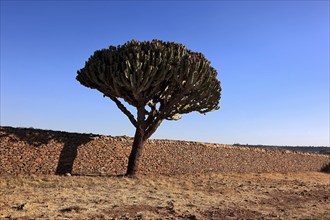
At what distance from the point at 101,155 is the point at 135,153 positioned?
63.4 inches

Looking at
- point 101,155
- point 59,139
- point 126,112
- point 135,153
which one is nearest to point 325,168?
point 135,153

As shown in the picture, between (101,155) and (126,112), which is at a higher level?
(126,112)

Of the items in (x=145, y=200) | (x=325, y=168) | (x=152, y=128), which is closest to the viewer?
(x=145, y=200)

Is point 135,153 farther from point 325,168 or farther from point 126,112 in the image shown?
point 325,168

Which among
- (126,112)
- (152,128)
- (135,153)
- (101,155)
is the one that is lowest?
(101,155)

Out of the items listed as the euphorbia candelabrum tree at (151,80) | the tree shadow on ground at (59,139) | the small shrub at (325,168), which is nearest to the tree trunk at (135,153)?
the euphorbia candelabrum tree at (151,80)

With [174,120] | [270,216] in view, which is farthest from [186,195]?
[174,120]

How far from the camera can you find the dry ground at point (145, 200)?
33.0ft

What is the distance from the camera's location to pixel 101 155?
1827 cm

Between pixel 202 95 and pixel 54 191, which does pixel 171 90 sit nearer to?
pixel 202 95

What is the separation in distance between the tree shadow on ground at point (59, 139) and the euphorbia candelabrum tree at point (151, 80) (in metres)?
2.54

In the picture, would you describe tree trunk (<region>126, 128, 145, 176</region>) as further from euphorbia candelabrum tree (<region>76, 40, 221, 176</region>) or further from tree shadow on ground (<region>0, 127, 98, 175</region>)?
tree shadow on ground (<region>0, 127, 98, 175</region>)

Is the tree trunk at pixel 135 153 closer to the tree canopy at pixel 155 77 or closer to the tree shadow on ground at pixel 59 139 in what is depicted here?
the tree canopy at pixel 155 77

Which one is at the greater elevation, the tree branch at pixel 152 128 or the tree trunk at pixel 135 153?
the tree branch at pixel 152 128
